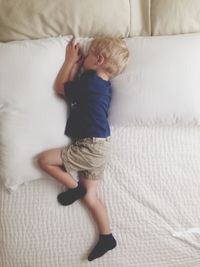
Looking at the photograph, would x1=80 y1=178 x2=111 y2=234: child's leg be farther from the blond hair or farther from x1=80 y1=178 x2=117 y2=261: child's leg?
the blond hair

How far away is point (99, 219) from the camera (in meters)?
1.44

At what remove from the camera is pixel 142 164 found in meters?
1.54

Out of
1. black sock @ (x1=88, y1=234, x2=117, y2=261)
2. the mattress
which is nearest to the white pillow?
the mattress

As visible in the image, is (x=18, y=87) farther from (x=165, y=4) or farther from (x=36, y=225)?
(x=165, y=4)

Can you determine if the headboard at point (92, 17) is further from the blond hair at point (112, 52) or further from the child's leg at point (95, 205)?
the child's leg at point (95, 205)

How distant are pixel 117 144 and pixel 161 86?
280 millimetres

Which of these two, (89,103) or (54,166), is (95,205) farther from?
(89,103)

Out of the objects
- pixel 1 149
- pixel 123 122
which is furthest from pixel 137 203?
pixel 1 149

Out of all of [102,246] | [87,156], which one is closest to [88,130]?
[87,156]

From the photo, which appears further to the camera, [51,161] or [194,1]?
[194,1]

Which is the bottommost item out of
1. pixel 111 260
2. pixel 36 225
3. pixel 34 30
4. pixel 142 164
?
pixel 111 260

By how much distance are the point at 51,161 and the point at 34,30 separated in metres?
0.54

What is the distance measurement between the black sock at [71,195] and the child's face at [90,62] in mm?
448

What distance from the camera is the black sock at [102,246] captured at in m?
1.42
